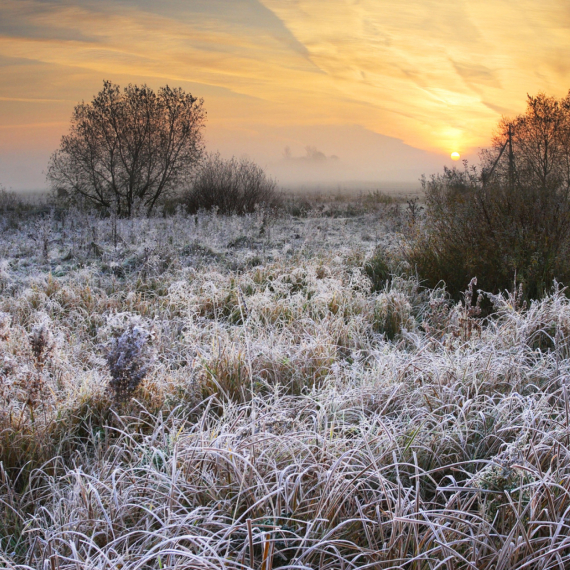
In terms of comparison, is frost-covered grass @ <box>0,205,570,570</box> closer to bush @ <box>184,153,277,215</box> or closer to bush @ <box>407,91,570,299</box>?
bush @ <box>407,91,570,299</box>

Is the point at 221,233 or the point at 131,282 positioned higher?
the point at 221,233

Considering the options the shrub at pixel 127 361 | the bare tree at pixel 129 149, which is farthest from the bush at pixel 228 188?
the shrub at pixel 127 361

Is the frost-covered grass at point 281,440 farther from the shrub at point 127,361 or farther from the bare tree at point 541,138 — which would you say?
the bare tree at point 541,138

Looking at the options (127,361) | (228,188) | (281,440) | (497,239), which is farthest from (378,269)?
(228,188)

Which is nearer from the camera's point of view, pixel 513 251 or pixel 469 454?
pixel 469 454

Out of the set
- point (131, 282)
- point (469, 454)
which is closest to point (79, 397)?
point (469, 454)

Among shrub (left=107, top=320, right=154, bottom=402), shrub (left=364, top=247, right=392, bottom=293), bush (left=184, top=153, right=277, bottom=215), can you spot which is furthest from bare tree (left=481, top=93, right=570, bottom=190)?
shrub (left=107, top=320, right=154, bottom=402)

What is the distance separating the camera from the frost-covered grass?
5.79 ft

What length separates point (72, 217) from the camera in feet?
39.0

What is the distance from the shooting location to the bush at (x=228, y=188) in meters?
15.7

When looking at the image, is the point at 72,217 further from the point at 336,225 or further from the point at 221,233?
the point at 336,225

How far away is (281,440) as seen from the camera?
7.43 ft

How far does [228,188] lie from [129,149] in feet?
11.2

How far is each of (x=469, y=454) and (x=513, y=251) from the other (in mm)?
3755
